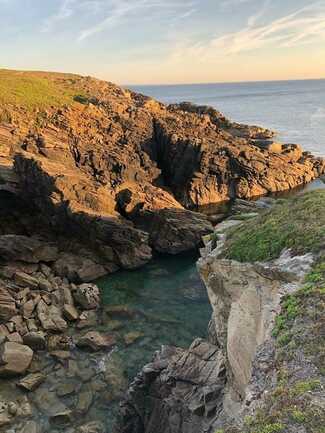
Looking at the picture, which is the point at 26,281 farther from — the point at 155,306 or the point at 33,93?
the point at 33,93

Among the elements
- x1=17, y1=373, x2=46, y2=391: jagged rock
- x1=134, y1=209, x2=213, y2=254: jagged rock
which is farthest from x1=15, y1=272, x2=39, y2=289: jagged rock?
x1=134, y1=209, x2=213, y2=254: jagged rock

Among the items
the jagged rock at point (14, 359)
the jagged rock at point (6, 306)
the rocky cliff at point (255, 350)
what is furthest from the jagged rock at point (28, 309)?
the rocky cliff at point (255, 350)

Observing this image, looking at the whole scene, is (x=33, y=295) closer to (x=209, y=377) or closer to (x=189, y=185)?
(x=209, y=377)

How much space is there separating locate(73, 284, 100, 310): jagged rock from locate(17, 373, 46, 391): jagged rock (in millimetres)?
8452

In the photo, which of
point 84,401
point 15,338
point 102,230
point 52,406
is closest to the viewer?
point 52,406

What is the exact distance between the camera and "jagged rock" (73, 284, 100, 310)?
31.1m

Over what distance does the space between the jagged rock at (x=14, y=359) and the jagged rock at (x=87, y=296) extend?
7.01 metres

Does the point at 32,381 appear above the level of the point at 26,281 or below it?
below

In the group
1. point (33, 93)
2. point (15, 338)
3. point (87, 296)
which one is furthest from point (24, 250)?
point (33, 93)

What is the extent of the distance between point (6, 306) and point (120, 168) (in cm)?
2605

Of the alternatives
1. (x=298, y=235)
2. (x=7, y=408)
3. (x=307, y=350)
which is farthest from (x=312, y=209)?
(x=7, y=408)

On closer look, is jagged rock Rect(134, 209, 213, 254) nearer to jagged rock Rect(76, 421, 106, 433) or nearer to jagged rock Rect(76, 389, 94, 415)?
jagged rock Rect(76, 389, 94, 415)

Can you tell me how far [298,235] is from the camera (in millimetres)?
14938

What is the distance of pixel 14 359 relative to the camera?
76.9 ft
